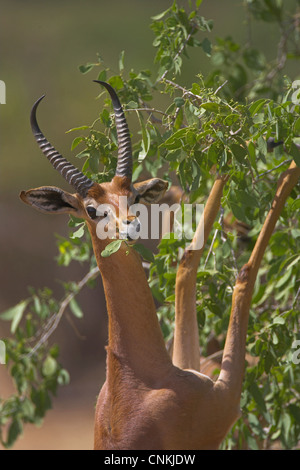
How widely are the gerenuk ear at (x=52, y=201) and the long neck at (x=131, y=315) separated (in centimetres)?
21

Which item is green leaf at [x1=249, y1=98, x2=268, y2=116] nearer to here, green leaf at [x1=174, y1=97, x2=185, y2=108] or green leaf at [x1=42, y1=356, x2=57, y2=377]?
green leaf at [x1=174, y1=97, x2=185, y2=108]

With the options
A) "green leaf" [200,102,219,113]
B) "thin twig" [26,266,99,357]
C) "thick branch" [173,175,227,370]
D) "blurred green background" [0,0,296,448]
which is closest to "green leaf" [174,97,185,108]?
"green leaf" [200,102,219,113]

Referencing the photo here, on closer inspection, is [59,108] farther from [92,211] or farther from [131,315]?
[131,315]

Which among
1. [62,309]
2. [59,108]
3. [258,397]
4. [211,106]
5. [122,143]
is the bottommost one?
[258,397]

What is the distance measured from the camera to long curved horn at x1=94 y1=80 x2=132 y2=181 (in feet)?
13.1

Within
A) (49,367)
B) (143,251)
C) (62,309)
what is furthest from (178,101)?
(49,367)

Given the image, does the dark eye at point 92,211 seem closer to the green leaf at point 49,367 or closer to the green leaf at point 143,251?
the green leaf at point 143,251

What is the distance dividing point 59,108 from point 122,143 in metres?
11.2

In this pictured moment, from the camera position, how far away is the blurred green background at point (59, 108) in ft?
39.9

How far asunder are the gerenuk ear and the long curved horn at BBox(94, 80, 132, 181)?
0.29 m

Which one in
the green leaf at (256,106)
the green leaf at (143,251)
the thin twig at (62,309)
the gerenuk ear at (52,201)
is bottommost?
the thin twig at (62,309)

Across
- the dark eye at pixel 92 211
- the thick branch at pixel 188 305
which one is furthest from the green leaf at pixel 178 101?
the dark eye at pixel 92 211

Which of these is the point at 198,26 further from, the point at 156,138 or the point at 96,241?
the point at 96,241

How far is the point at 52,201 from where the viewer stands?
160 inches
